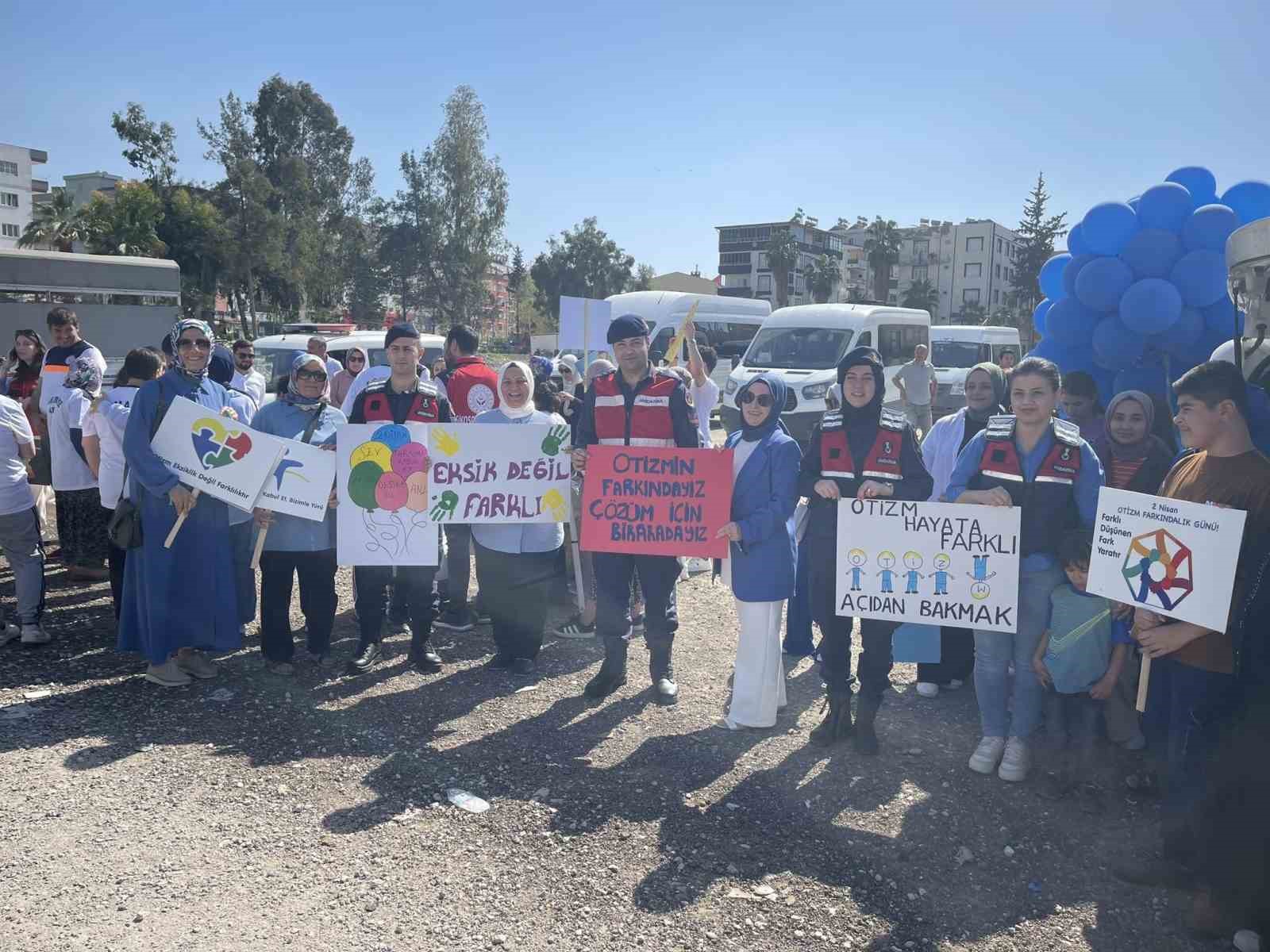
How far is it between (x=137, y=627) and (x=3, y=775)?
1303 mm

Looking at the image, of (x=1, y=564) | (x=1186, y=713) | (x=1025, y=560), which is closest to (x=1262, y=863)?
(x=1186, y=713)

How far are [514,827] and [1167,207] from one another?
6.42m

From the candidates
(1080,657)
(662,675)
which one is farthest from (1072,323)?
(662,675)

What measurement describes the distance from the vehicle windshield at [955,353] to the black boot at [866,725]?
774 inches

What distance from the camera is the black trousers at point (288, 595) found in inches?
225

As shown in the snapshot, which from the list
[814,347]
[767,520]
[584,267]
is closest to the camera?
[767,520]

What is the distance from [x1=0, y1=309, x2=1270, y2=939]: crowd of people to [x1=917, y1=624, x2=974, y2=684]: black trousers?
0.02m

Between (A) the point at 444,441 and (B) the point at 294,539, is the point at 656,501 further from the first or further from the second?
(B) the point at 294,539

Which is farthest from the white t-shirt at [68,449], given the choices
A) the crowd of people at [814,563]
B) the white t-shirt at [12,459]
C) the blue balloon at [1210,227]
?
the blue balloon at [1210,227]

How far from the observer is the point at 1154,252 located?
675 cm

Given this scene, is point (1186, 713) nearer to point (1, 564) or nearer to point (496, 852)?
point (496, 852)

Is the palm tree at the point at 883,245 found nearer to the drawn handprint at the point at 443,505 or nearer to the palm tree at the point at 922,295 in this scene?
the palm tree at the point at 922,295

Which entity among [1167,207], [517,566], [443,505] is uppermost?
[1167,207]

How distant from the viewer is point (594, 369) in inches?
300
